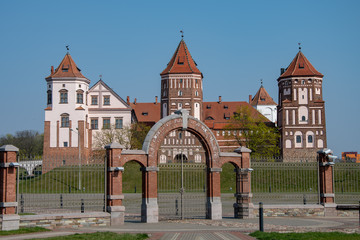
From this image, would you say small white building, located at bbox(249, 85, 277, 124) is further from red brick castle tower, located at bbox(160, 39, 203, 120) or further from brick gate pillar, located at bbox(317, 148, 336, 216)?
brick gate pillar, located at bbox(317, 148, 336, 216)

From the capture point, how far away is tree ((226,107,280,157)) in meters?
71.9

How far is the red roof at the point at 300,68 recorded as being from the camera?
7675 centimetres

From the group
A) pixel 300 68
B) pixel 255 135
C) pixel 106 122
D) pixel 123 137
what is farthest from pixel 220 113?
pixel 123 137

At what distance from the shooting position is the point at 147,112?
307 feet

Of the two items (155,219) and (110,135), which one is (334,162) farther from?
(110,135)

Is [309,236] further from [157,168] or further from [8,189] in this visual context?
[8,189]

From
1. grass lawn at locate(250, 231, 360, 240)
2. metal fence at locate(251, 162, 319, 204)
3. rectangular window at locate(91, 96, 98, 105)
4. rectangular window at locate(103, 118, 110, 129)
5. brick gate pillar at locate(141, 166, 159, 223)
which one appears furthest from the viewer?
rectangular window at locate(91, 96, 98, 105)

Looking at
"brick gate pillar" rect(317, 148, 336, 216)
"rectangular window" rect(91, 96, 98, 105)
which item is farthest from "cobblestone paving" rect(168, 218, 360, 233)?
"rectangular window" rect(91, 96, 98, 105)

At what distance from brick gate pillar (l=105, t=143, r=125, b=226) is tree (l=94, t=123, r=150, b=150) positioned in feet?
152

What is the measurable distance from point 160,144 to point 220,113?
6992cm

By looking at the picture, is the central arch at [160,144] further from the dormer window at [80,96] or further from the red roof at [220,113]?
the red roof at [220,113]

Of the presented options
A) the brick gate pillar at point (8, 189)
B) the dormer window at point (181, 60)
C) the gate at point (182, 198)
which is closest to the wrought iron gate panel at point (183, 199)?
the gate at point (182, 198)

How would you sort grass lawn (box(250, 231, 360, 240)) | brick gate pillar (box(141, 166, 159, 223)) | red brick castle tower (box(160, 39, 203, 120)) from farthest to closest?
1. red brick castle tower (box(160, 39, 203, 120))
2. brick gate pillar (box(141, 166, 159, 223))
3. grass lawn (box(250, 231, 360, 240))

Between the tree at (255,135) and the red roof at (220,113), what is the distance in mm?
8056
